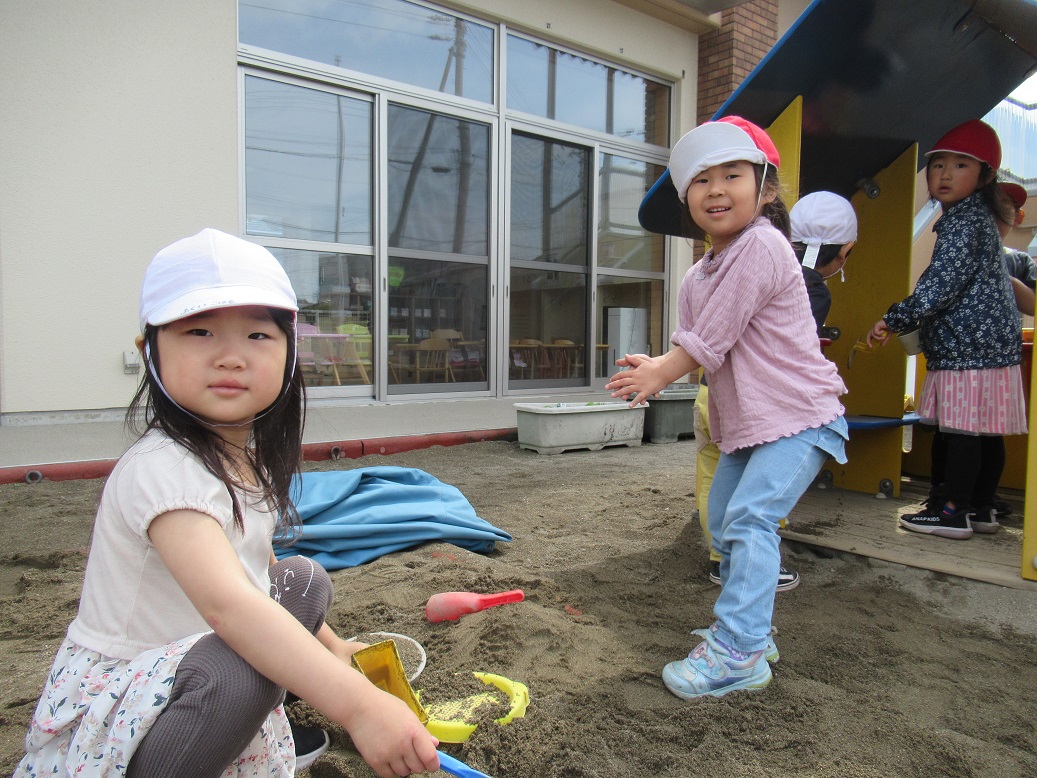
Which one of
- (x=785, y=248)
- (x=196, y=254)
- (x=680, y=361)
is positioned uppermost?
(x=785, y=248)

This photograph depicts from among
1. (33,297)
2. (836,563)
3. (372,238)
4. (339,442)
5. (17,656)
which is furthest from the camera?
(372,238)

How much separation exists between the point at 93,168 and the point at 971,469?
491 centimetres

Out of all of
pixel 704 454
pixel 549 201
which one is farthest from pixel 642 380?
pixel 549 201

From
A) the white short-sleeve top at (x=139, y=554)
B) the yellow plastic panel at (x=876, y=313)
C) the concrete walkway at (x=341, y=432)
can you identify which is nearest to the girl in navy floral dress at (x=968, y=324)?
the yellow plastic panel at (x=876, y=313)

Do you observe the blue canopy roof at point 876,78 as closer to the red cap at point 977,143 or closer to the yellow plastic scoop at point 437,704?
the red cap at point 977,143

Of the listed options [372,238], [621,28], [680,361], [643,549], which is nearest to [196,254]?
[680,361]

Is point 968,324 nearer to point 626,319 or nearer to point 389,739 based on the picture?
point 389,739

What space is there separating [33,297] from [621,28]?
552 cm

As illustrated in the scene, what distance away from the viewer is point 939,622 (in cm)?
217

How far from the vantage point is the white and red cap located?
6.26 ft

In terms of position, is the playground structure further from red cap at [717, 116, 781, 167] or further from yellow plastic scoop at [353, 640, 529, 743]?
yellow plastic scoop at [353, 640, 529, 743]

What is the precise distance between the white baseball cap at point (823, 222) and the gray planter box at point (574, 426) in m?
2.47

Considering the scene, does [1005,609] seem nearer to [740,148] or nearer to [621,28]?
[740,148]

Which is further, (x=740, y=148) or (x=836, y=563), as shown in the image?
(x=836, y=563)
